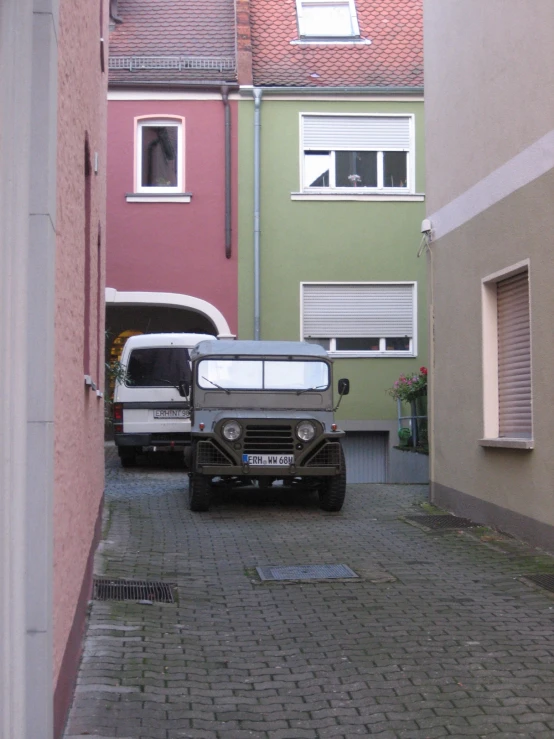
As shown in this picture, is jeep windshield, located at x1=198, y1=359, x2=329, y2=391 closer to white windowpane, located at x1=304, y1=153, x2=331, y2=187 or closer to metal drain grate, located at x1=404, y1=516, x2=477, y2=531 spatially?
metal drain grate, located at x1=404, y1=516, x2=477, y2=531

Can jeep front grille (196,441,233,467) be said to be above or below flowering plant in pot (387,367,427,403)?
below

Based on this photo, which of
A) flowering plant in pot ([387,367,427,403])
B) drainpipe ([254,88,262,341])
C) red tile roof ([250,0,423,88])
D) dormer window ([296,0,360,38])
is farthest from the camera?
dormer window ([296,0,360,38])

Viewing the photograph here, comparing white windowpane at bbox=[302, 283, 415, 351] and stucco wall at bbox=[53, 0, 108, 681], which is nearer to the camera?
stucco wall at bbox=[53, 0, 108, 681]

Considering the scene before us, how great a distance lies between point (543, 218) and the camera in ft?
30.4

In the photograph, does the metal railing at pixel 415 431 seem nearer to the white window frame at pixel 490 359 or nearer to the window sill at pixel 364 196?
the window sill at pixel 364 196

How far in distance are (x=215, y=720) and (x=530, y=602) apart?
127 inches

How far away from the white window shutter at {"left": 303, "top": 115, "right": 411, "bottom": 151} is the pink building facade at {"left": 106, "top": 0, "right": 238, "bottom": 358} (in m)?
1.63

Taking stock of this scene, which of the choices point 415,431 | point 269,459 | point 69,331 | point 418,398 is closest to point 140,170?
point 418,398

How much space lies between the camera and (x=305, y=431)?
12141mm

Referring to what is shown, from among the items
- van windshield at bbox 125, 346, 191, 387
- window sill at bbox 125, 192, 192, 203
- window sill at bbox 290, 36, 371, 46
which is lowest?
van windshield at bbox 125, 346, 191, 387

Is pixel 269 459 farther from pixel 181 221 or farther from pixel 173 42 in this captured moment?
pixel 173 42

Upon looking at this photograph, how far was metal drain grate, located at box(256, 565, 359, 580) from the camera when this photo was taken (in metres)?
8.17

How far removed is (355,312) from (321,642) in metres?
14.3

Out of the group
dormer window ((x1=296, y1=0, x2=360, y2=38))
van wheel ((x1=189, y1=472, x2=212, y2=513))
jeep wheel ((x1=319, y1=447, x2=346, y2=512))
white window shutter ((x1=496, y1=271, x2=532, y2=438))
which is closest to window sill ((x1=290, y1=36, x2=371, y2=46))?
dormer window ((x1=296, y1=0, x2=360, y2=38))
